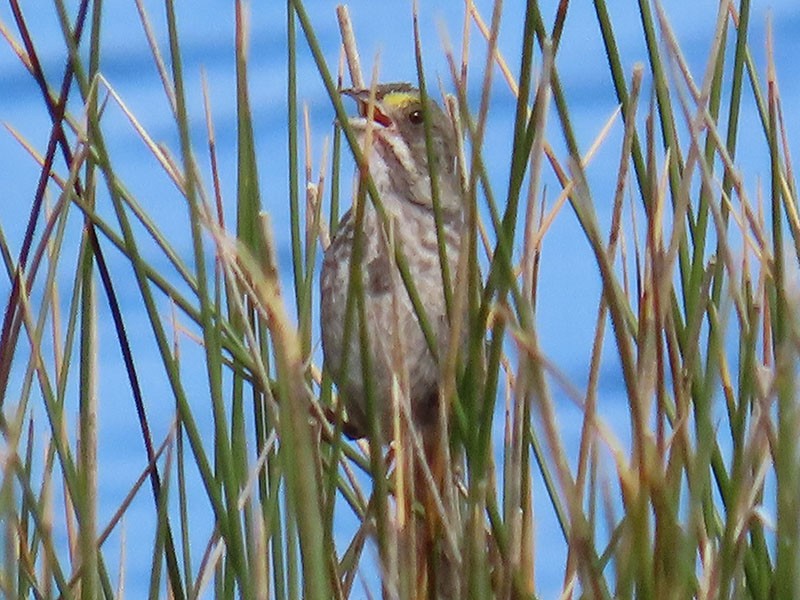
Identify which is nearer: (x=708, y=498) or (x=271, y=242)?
(x=271, y=242)

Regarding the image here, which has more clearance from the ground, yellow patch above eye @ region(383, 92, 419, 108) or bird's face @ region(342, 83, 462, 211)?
yellow patch above eye @ region(383, 92, 419, 108)

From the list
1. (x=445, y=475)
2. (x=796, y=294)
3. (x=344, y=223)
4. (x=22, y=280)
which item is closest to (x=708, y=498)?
(x=445, y=475)

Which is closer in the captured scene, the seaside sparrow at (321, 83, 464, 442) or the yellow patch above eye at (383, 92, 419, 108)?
the seaside sparrow at (321, 83, 464, 442)

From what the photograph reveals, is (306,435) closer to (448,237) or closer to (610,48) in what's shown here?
(610,48)

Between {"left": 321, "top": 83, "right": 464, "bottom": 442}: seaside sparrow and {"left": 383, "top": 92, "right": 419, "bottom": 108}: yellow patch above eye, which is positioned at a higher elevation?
{"left": 383, "top": 92, "right": 419, "bottom": 108}: yellow patch above eye

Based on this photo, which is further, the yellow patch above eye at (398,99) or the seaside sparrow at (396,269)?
the yellow patch above eye at (398,99)

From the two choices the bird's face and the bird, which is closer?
the bird

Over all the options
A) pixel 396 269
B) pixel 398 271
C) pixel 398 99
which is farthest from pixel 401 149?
pixel 398 271
